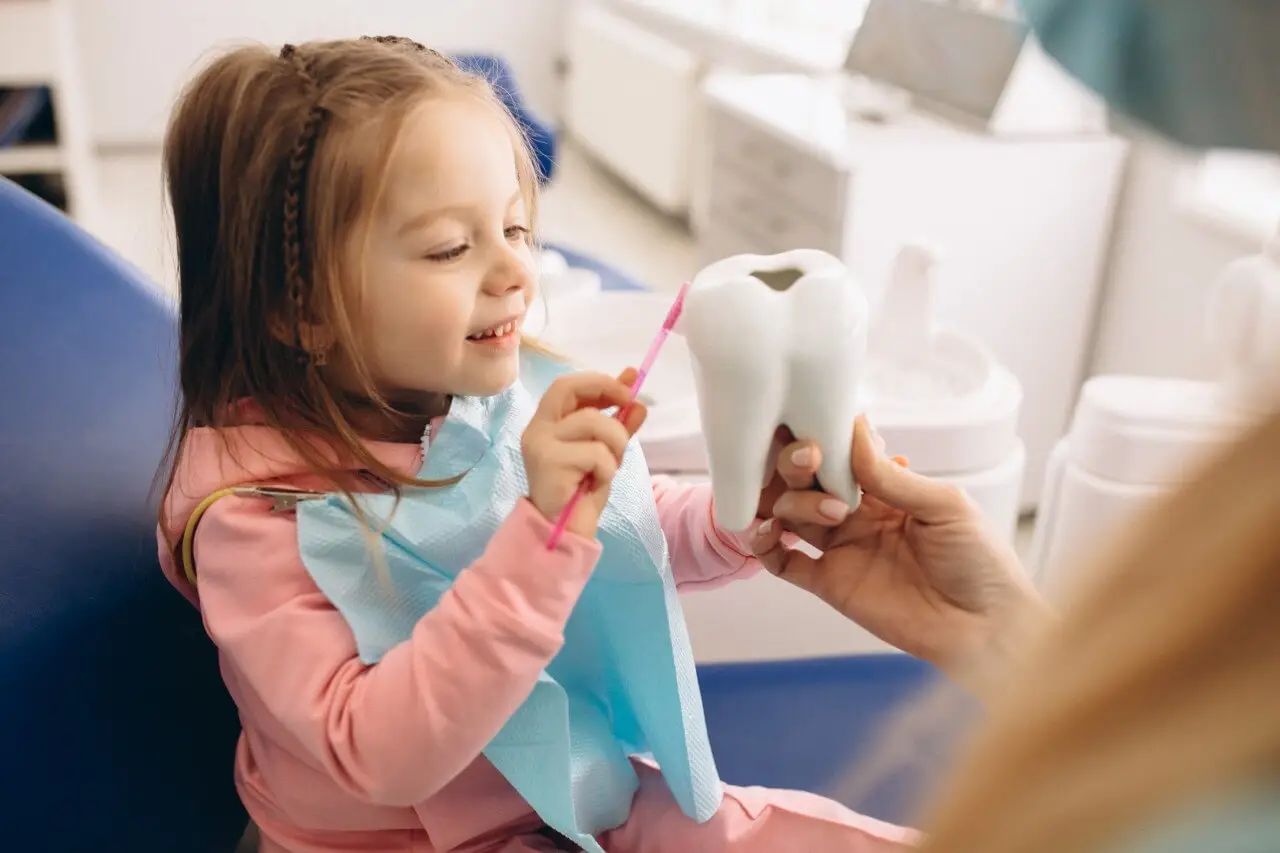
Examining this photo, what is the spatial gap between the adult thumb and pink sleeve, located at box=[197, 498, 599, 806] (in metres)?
0.21

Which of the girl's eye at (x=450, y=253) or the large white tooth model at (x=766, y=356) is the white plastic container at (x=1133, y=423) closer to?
the large white tooth model at (x=766, y=356)

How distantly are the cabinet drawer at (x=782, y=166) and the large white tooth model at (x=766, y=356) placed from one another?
122 cm

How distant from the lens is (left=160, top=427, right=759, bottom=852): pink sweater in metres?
0.60

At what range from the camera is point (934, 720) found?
911mm

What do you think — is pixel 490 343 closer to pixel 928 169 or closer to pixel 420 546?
pixel 420 546

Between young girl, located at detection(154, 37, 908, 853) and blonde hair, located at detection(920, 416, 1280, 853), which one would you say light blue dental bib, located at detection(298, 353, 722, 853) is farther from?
blonde hair, located at detection(920, 416, 1280, 853)

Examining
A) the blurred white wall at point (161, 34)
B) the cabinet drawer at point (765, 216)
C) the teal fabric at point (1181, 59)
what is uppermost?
the teal fabric at point (1181, 59)

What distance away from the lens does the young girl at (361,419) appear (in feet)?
1.98

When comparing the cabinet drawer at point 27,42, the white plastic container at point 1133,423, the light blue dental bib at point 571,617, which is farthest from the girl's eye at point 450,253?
the cabinet drawer at point 27,42

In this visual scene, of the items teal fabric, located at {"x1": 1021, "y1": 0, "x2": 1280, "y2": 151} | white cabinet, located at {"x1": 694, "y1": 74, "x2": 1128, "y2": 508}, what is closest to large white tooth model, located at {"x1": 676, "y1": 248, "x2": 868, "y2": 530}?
teal fabric, located at {"x1": 1021, "y1": 0, "x2": 1280, "y2": 151}

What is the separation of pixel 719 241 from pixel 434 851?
1768 mm

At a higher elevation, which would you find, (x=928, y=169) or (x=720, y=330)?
(x=720, y=330)

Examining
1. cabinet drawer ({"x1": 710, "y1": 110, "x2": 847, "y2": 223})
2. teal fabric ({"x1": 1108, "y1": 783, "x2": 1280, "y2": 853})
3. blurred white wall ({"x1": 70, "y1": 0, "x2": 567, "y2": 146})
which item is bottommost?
blurred white wall ({"x1": 70, "y1": 0, "x2": 567, "y2": 146})

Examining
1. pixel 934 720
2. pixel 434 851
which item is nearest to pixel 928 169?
pixel 934 720
